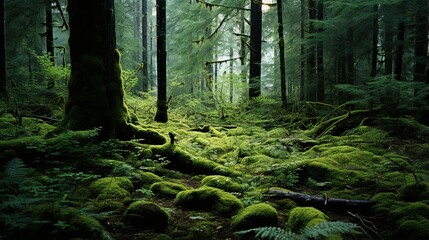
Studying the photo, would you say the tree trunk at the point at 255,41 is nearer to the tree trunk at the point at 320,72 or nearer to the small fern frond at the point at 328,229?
the tree trunk at the point at 320,72

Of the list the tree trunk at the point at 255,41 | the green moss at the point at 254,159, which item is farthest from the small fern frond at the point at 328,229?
the tree trunk at the point at 255,41

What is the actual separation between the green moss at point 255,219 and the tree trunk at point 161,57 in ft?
22.6

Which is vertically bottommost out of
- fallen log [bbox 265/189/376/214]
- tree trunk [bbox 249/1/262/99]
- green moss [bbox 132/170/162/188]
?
fallen log [bbox 265/189/376/214]

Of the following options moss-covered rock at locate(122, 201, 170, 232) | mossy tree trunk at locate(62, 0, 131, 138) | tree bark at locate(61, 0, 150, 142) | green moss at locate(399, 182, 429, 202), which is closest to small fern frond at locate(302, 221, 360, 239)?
moss-covered rock at locate(122, 201, 170, 232)

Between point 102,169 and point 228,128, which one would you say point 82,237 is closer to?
point 102,169

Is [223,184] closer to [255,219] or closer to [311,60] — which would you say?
[255,219]

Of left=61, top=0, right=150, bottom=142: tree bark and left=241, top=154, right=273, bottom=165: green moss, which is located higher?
left=61, top=0, right=150, bottom=142: tree bark

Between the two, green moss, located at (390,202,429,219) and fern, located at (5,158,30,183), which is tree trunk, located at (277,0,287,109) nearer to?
green moss, located at (390,202,429,219)

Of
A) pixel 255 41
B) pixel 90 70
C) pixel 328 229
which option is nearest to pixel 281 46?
pixel 255 41

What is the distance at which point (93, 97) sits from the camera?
19.4 ft

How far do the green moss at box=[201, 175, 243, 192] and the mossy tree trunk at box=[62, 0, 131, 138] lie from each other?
8.29 feet

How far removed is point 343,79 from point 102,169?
12411mm

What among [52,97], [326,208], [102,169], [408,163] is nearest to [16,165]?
[102,169]

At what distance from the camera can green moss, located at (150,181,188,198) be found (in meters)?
4.39
